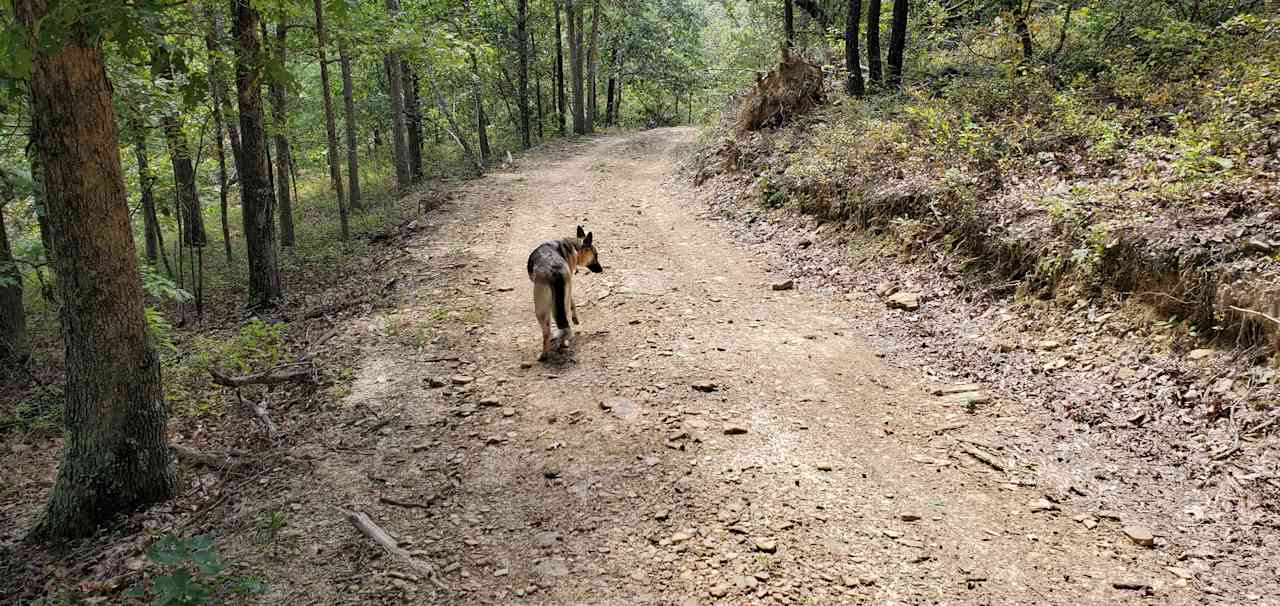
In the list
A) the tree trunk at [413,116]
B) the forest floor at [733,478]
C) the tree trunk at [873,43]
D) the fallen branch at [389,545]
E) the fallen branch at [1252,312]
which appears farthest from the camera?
the tree trunk at [413,116]

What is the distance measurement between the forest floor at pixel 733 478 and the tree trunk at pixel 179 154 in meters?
3.37

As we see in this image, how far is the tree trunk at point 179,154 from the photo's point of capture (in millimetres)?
4504

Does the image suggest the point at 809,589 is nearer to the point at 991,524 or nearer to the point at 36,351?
the point at 991,524

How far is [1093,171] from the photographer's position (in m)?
8.36

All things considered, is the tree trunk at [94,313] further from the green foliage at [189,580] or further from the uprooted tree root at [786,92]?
the uprooted tree root at [786,92]

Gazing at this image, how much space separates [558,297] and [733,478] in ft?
9.40

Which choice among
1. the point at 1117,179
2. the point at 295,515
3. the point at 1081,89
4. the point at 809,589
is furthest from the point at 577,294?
the point at 1081,89

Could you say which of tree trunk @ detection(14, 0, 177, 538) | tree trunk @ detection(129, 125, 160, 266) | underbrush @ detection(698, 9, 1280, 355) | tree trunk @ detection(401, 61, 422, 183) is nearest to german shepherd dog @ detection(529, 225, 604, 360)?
tree trunk @ detection(14, 0, 177, 538)

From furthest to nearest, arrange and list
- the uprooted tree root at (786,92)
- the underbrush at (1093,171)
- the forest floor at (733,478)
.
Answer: the uprooted tree root at (786,92)
the underbrush at (1093,171)
the forest floor at (733,478)

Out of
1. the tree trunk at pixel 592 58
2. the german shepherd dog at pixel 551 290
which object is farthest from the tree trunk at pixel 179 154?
the tree trunk at pixel 592 58

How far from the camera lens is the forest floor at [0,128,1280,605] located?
4312 millimetres

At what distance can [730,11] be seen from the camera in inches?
965

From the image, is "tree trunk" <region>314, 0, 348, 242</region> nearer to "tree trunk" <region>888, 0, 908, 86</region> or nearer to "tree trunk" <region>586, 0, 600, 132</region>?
"tree trunk" <region>888, 0, 908, 86</region>

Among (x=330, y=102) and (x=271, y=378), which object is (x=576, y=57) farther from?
(x=271, y=378)
